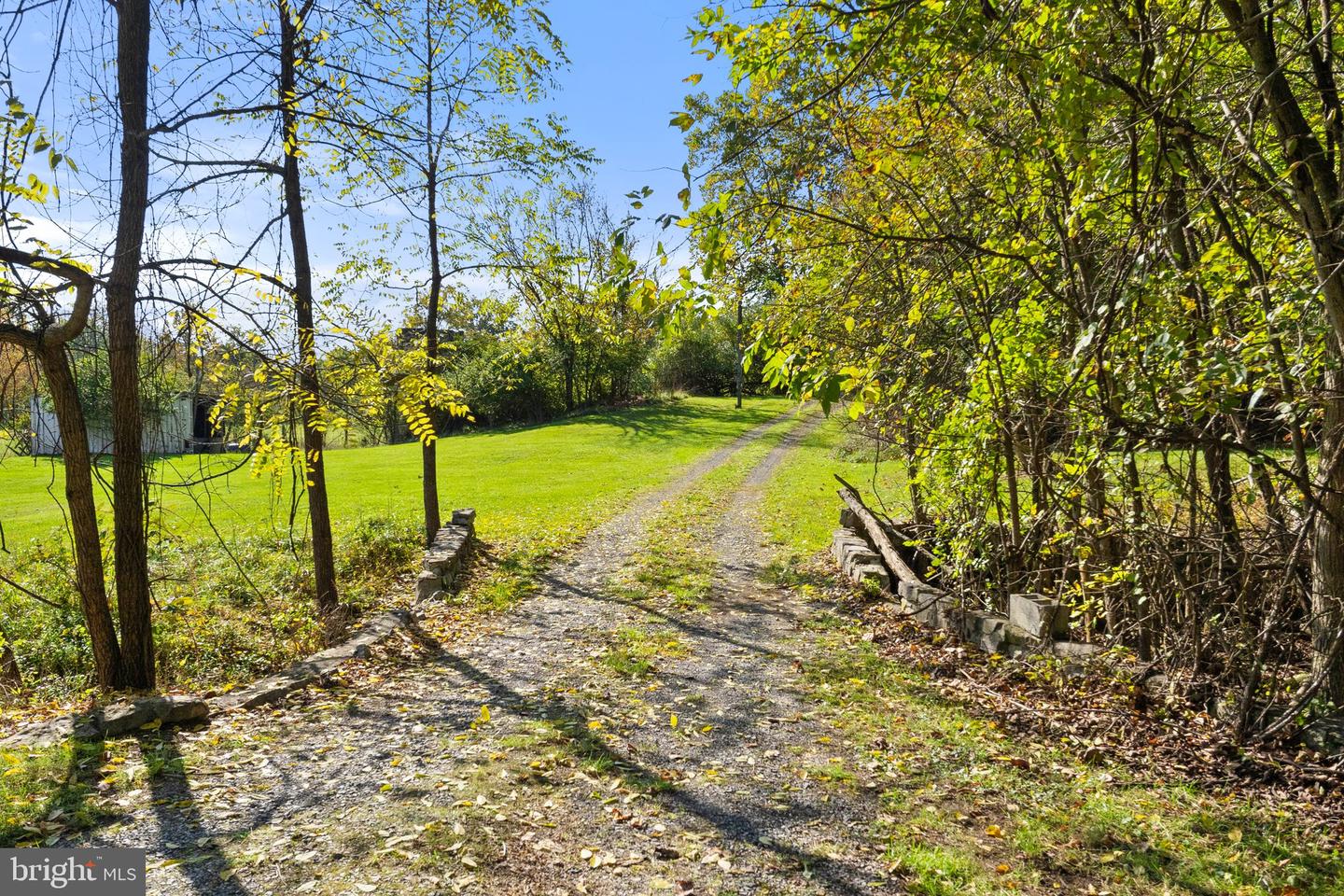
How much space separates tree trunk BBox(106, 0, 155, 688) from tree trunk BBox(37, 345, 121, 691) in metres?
0.15

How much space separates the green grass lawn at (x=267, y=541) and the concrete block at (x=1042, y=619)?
5729 mm

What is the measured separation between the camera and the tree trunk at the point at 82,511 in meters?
4.94

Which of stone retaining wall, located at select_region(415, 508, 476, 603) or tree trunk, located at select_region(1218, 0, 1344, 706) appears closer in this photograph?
tree trunk, located at select_region(1218, 0, 1344, 706)

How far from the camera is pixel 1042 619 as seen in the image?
5.77 meters

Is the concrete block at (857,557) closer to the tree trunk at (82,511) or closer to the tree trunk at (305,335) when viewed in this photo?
the tree trunk at (305,335)

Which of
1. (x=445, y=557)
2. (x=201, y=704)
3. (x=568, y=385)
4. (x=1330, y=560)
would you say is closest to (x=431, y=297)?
(x=445, y=557)

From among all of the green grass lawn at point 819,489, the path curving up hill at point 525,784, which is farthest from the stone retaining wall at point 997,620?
the path curving up hill at point 525,784

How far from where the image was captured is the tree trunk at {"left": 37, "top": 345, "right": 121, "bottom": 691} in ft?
16.2

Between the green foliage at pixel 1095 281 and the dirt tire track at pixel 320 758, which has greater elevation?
the green foliage at pixel 1095 281

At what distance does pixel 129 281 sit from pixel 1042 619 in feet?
23.8

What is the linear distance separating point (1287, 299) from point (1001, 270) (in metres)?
2.37

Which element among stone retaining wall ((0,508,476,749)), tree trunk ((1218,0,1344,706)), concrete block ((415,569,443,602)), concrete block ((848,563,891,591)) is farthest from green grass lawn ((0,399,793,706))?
tree trunk ((1218,0,1344,706))

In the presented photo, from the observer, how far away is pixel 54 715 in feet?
16.0

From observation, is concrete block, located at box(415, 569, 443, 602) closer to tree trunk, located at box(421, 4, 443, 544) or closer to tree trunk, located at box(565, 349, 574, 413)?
tree trunk, located at box(421, 4, 443, 544)
